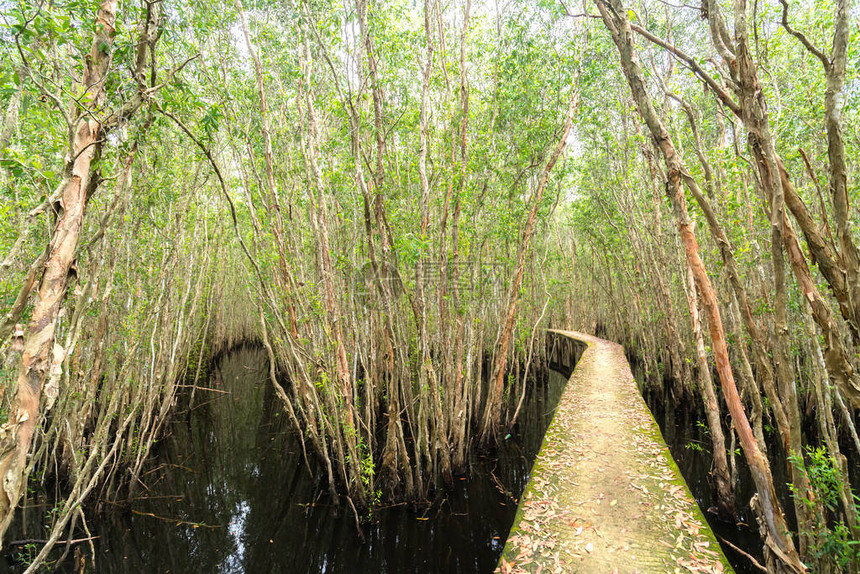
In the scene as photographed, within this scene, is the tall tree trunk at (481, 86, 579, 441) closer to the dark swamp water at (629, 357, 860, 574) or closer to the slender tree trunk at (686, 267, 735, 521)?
the slender tree trunk at (686, 267, 735, 521)

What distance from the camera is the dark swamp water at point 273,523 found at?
4180mm

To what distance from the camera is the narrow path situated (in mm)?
2676

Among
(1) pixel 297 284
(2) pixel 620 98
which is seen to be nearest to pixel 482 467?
(1) pixel 297 284

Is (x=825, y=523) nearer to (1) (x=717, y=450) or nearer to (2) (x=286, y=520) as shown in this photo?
(1) (x=717, y=450)

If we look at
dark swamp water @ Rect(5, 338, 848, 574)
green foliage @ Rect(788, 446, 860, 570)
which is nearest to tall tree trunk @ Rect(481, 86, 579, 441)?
dark swamp water @ Rect(5, 338, 848, 574)

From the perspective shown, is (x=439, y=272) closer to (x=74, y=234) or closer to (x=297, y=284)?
(x=297, y=284)

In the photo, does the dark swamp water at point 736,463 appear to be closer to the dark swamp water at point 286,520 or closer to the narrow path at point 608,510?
the dark swamp water at point 286,520

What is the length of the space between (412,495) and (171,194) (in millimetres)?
4927

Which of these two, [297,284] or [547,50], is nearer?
[297,284]

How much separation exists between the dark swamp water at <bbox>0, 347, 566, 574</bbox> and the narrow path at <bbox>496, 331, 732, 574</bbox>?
1359 mm

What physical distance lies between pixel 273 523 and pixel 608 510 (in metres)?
4.05

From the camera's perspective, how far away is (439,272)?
187 inches

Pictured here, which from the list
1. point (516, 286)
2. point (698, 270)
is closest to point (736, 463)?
point (516, 286)

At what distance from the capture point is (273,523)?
4.92 metres
